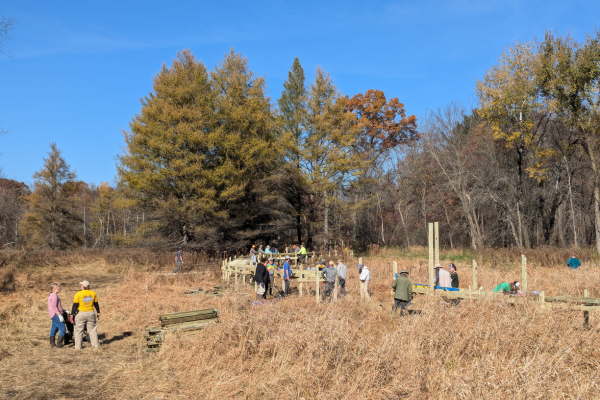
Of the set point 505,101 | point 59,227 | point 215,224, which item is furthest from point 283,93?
point 59,227

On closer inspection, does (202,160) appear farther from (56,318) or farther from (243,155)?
(56,318)

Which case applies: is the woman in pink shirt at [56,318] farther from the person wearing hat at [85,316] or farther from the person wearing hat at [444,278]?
the person wearing hat at [444,278]

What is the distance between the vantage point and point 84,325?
30.0 feet

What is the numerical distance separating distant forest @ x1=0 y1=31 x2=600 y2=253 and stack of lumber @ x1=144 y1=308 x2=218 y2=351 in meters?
18.6

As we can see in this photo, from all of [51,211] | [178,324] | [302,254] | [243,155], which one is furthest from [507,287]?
[51,211]

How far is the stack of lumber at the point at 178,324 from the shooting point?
8.81 m

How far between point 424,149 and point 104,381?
37.7 meters

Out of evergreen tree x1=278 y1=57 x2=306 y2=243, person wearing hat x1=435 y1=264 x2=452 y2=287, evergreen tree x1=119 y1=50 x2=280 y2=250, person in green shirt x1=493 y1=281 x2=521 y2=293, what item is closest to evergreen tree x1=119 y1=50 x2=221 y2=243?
evergreen tree x1=119 y1=50 x2=280 y2=250

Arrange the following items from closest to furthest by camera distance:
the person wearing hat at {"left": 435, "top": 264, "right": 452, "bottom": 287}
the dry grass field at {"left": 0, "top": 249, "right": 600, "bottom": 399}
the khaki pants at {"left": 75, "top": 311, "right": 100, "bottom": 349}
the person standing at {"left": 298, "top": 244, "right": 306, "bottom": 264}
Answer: the dry grass field at {"left": 0, "top": 249, "right": 600, "bottom": 399}
the khaki pants at {"left": 75, "top": 311, "right": 100, "bottom": 349}
the person wearing hat at {"left": 435, "top": 264, "right": 452, "bottom": 287}
the person standing at {"left": 298, "top": 244, "right": 306, "bottom": 264}

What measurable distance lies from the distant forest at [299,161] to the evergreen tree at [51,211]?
0.12m

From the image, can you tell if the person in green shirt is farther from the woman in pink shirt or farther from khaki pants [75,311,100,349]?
the woman in pink shirt

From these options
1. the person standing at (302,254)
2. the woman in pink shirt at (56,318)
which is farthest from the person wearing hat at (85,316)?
the person standing at (302,254)

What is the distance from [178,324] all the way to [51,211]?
113 feet

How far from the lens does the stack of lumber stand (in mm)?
8812
